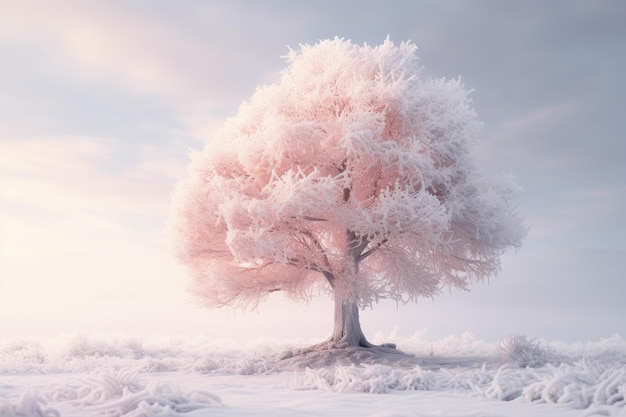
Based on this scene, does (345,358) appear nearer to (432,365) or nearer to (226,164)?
(432,365)

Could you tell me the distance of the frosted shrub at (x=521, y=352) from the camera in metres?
13.1

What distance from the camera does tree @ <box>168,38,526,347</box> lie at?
14.2 meters

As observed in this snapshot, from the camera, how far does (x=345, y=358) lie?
47.9 feet

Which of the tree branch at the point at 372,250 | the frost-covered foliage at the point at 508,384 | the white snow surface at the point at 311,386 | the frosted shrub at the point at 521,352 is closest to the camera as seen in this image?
the white snow surface at the point at 311,386

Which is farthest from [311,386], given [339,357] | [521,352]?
[521,352]

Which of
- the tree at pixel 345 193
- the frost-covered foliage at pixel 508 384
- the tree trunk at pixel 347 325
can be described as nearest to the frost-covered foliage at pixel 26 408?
the frost-covered foliage at pixel 508 384

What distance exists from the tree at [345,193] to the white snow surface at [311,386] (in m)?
2.28

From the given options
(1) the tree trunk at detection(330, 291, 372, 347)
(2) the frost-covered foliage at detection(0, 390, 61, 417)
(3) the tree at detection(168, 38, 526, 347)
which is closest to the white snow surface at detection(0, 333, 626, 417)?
(2) the frost-covered foliage at detection(0, 390, 61, 417)

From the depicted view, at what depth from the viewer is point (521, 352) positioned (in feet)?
44.6

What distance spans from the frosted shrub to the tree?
2840mm

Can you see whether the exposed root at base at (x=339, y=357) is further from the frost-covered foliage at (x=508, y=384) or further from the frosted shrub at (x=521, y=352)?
the frost-covered foliage at (x=508, y=384)

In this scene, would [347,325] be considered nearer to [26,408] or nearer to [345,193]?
[345,193]

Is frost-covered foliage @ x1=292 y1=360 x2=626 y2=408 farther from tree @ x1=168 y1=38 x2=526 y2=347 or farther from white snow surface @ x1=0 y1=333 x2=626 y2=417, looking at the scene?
tree @ x1=168 y1=38 x2=526 y2=347

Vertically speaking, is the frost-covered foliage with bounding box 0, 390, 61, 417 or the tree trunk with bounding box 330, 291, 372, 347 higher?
the tree trunk with bounding box 330, 291, 372, 347
